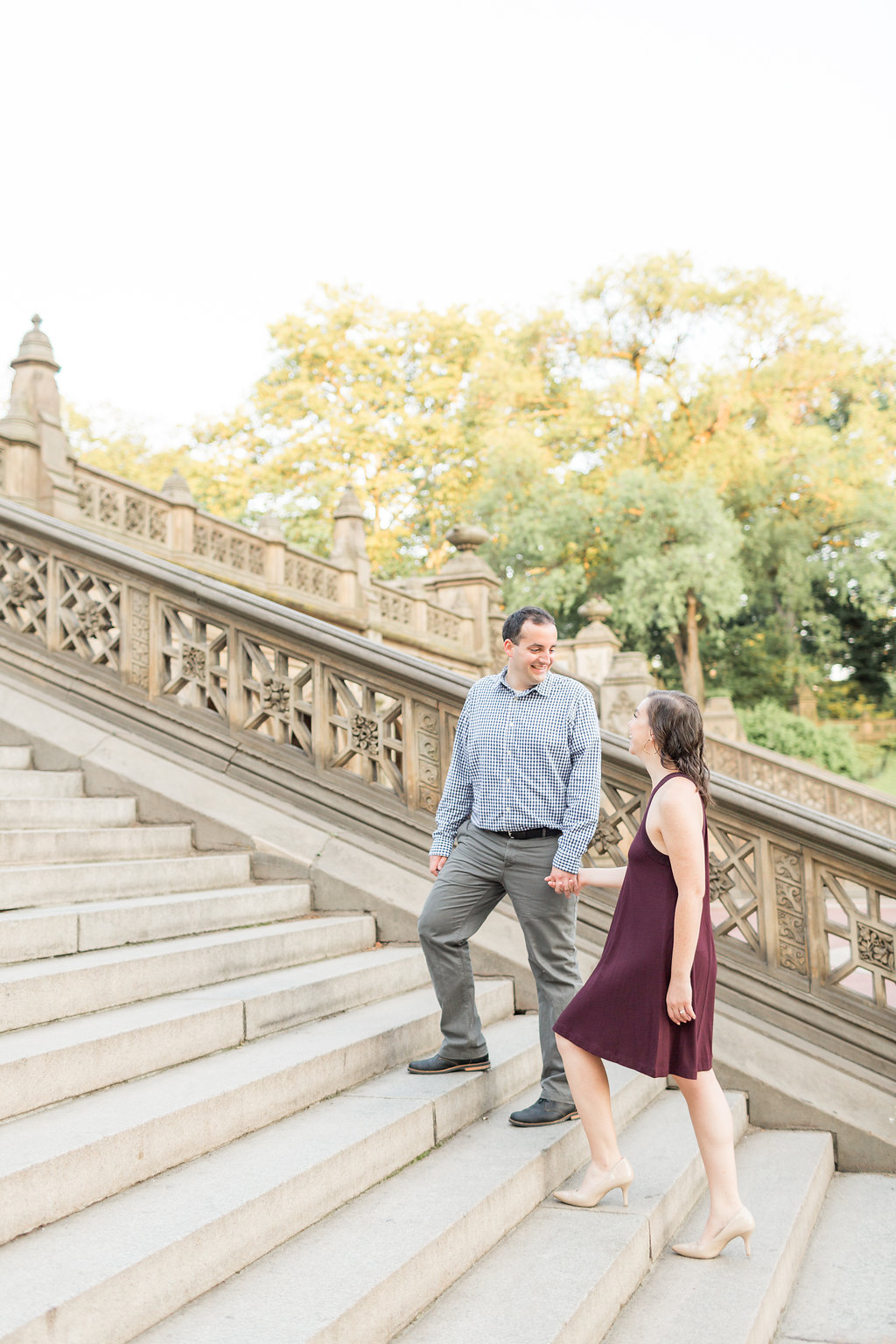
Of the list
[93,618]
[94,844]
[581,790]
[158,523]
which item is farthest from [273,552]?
[581,790]

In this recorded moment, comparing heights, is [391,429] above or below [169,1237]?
above

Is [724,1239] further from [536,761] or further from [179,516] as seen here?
[179,516]

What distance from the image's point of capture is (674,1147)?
171 inches

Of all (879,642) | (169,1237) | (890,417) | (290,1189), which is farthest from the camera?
(879,642)

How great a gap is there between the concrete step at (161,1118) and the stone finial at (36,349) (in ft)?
49.1

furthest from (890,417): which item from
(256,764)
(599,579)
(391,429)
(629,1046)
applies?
(629,1046)

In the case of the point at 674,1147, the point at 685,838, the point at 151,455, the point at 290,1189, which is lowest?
the point at 674,1147

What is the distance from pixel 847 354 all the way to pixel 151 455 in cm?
2642

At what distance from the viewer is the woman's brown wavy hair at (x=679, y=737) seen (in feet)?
11.3

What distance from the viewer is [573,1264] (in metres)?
3.23

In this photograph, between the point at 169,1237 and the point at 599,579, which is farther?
the point at 599,579

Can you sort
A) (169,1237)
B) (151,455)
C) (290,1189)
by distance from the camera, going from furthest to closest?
(151,455) → (290,1189) → (169,1237)

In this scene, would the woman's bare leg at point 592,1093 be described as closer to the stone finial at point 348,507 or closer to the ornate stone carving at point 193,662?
the ornate stone carving at point 193,662

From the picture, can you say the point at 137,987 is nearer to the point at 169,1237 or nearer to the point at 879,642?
the point at 169,1237
